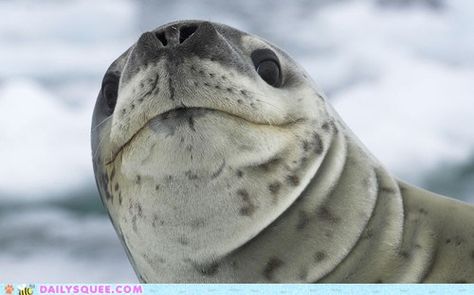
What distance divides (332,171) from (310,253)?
176 millimetres

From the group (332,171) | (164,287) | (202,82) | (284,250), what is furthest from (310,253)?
(202,82)

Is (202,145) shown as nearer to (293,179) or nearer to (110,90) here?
(293,179)

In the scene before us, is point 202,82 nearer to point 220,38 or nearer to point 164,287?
point 220,38

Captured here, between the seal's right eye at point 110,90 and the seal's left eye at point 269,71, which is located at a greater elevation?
the seal's right eye at point 110,90

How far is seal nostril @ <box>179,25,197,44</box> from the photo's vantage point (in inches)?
47.3

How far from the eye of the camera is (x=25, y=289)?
1553 millimetres

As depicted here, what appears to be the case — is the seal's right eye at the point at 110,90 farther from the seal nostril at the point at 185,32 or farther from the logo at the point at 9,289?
the logo at the point at 9,289

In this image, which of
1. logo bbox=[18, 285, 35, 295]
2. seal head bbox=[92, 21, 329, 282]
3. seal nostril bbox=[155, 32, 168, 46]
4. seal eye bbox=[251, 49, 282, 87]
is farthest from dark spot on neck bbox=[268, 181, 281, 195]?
logo bbox=[18, 285, 35, 295]

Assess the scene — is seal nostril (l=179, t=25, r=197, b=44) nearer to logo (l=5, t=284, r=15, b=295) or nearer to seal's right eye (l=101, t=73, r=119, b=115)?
seal's right eye (l=101, t=73, r=119, b=115)

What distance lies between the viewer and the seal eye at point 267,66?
1.37m

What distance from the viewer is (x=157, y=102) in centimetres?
119

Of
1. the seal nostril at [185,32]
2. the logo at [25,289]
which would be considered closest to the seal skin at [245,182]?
the seal nostril at [185,32]

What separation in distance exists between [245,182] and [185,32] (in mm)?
285

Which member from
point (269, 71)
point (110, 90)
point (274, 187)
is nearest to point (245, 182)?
point (274, 187)
